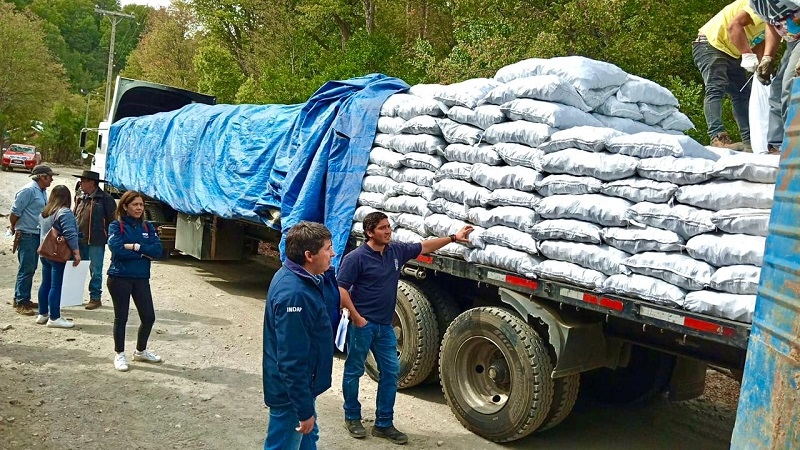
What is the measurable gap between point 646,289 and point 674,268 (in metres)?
0.21

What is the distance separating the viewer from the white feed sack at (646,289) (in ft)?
13.7

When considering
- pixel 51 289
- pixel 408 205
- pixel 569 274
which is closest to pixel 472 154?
pixel 408 205

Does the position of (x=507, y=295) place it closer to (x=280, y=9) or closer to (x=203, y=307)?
(x=203, y=307)

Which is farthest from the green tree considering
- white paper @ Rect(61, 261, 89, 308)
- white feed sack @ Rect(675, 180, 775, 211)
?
white feed sack @ Rect(675, 180, 775, 211)

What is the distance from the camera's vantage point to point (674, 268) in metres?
4.18

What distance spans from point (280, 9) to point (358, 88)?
18.4 meters

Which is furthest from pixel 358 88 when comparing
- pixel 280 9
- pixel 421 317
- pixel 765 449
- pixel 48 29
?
pixel 48 29

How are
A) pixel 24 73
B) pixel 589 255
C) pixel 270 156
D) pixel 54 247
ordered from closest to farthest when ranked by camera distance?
pixel 589 255, pixel 54 247, pixel 270 156, pixel 24 73

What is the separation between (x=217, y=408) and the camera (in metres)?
5.80

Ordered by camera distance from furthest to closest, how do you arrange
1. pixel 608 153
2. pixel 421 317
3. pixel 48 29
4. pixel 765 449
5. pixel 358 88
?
1. pixel 48 29
2. pixel 358 88
3. pixel 421 317
4. pixel 608 153
5. pixel 765 449

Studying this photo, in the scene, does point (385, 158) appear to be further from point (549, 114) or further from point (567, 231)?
point (567, 231)

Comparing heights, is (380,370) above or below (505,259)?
below

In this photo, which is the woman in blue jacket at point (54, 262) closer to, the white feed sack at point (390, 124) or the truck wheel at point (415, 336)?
the white feed sack at point (390, 124)

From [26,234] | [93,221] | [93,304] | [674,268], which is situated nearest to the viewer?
[674,268]
